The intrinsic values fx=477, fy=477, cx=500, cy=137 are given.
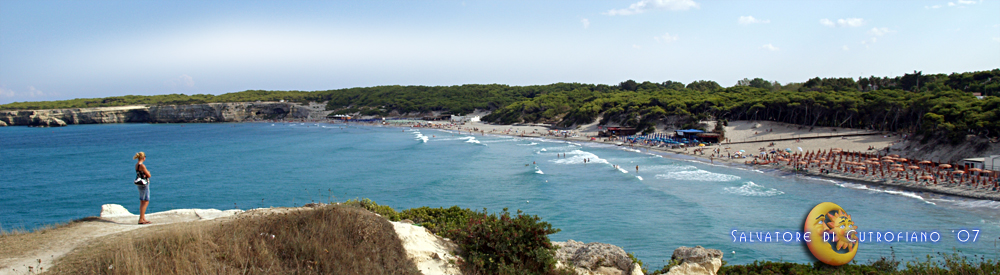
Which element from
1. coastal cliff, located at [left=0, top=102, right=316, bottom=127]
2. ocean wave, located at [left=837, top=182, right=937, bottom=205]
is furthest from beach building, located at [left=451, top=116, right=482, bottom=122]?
ocean wave, located at [left=837, top=182, right=937, bottom=205]

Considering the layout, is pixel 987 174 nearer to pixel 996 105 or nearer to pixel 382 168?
pixel 996 105

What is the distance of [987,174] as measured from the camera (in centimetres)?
2739

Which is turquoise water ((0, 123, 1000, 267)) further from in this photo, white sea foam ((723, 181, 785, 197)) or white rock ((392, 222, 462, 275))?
white rock ((392, 222, 462, 275))

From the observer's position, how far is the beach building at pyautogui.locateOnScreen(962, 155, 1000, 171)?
27484 millimetres

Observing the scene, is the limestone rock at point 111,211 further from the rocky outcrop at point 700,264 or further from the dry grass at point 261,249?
the rocky outcrop at point 700,264

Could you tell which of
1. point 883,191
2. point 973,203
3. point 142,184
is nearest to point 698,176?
point 883,191

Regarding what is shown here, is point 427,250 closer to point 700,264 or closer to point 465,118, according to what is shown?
point 700,264

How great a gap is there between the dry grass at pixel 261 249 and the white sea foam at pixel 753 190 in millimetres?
26344

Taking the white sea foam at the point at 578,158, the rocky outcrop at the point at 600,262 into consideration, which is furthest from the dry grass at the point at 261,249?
the white sea foam at the point at 578,158

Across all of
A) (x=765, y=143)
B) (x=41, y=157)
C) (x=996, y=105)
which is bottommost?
(x=41, y=157)

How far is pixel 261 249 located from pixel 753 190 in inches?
1161

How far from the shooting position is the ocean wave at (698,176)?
33.6m

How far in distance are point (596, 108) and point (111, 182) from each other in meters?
65.2

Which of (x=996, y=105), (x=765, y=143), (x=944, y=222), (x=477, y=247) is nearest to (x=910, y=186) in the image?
(x=944, y=222)
